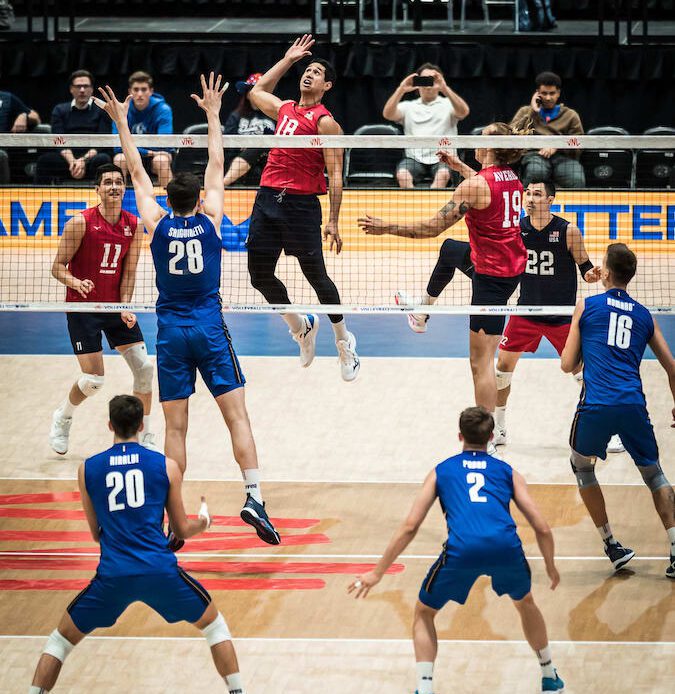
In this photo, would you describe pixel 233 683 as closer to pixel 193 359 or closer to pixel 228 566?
pixel 228 566

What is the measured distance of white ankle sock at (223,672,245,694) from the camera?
6.54m

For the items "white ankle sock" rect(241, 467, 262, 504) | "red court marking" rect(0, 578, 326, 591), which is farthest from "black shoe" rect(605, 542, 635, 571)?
"white ankle sock" rect(241, 467, 262, 504)

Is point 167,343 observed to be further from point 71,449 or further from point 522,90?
point 522,90

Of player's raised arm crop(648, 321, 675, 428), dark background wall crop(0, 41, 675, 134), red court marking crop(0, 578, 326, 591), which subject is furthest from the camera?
dark background wall crop(0, 41, 675, 134)

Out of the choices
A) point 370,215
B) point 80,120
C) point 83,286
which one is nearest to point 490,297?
point 83,286

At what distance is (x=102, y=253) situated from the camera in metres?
10.2

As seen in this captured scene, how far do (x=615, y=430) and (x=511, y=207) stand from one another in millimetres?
2436

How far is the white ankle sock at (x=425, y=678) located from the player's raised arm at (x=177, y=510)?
1.41 m

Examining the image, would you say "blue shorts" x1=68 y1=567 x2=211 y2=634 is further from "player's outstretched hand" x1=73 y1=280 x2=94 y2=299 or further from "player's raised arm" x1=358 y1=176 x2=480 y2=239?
"player's raised arm" x1=358 y1=176 x2=480 y2=239

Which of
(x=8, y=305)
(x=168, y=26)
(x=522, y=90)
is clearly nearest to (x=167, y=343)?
(x=8, y=305)

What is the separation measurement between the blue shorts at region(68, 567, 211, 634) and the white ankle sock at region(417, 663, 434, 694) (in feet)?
3.97

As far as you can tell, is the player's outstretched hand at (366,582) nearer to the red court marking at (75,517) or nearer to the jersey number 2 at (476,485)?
the jersey number 2 at (476,485)

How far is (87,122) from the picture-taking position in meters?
17.0

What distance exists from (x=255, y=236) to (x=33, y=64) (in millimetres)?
10066
